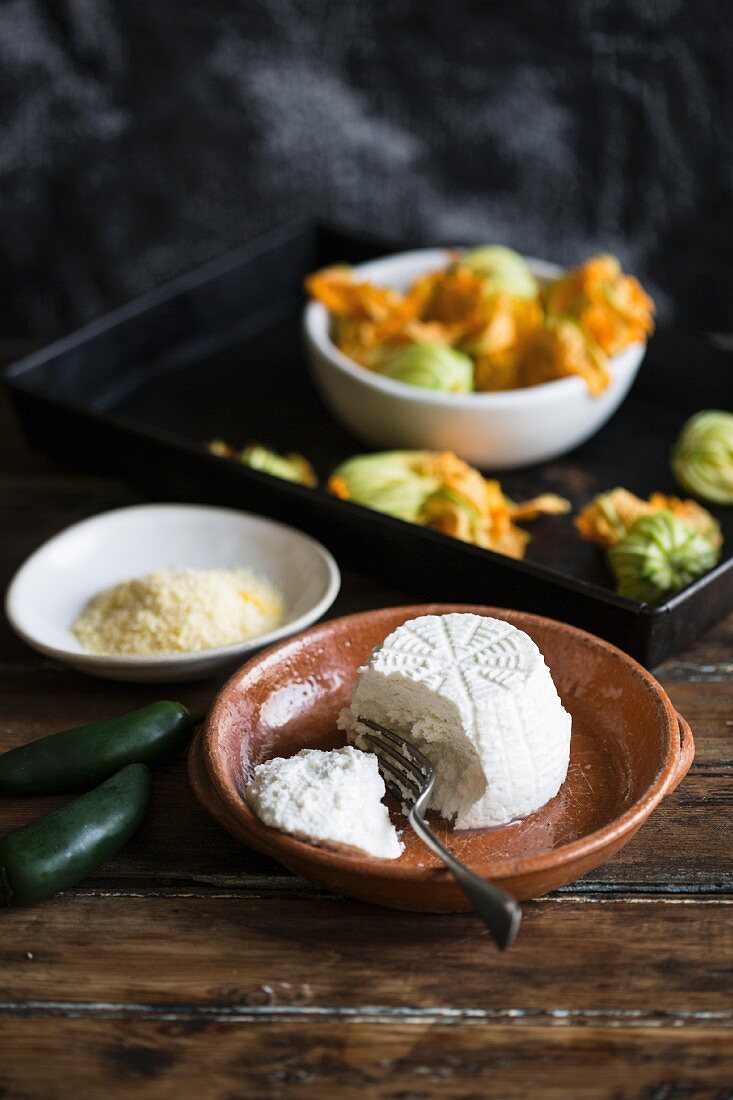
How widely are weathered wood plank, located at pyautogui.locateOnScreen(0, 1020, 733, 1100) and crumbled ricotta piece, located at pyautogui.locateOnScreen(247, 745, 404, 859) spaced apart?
13 cm

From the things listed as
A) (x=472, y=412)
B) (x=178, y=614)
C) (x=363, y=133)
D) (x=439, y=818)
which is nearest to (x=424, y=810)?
(x=439, y=818)

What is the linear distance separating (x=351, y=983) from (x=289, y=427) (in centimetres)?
91

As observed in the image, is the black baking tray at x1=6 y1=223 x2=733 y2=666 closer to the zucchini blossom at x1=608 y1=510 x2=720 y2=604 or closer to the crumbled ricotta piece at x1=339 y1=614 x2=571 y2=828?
the zucchini blossom at x1=608 y1=510 x2=720 y2=604

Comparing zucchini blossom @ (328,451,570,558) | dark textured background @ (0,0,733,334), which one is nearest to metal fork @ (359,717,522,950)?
zucchini blossom @ (328,451,570,558)

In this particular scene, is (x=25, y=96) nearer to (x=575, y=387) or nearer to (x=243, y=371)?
(x=243, y=371)

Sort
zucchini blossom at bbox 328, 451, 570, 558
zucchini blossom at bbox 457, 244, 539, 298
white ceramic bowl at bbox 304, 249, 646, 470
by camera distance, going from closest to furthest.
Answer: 1. zucchini blossom at bbox 328, 451, 570, 558
2. white ceramic bowl at bbox 304, 249, 646, 470
3. zucchini blossom at bbox 457, 244, 539, 298

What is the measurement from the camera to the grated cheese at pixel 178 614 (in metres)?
1.17

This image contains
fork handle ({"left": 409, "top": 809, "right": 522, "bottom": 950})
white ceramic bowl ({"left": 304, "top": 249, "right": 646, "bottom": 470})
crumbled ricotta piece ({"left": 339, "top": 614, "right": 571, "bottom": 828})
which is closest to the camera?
fork handle ({"left": 409, "top": 809, "right": 522, "bottom": 950})

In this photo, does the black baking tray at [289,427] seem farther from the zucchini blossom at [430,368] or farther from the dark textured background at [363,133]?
the dark textured background at [363,133]

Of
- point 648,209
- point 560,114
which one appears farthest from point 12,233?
point 648,209

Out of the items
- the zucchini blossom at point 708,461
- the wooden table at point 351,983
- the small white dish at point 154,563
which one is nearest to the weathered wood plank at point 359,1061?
the wooden table at point 351,983

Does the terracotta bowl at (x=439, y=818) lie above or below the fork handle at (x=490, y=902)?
below

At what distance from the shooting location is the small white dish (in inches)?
45.8

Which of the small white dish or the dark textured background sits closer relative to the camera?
the small white dish
